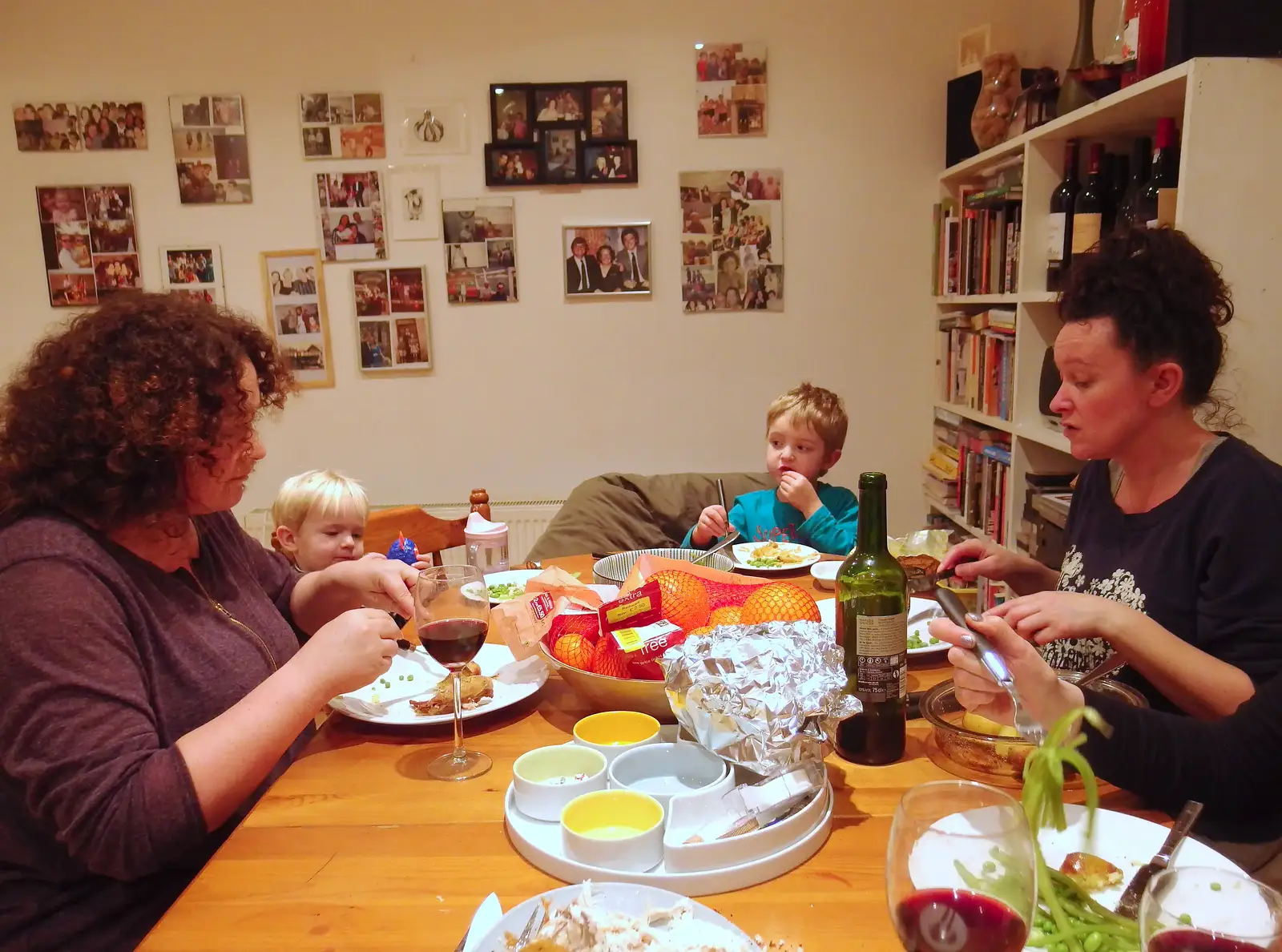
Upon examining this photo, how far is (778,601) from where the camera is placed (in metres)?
1.18

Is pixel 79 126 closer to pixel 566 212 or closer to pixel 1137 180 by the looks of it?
pixel 566 212

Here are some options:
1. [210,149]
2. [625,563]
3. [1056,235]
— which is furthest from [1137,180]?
[210,149]

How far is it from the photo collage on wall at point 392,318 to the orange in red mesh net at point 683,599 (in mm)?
2388

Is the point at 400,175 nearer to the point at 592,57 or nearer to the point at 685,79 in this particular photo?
the point at 592,57

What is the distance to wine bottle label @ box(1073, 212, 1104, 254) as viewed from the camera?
236cm

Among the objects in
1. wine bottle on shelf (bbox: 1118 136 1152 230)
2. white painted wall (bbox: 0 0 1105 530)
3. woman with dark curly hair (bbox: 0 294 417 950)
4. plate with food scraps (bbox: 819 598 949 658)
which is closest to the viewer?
woman with dark curly hair (bbox: 0 294 417 950)

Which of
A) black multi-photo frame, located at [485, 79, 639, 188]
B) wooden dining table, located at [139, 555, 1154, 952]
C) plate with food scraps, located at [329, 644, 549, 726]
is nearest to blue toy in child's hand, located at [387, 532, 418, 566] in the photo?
plate with food scraps, located at [329, 644, 549, 726]

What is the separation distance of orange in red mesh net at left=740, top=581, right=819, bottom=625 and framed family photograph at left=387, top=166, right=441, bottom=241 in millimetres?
2567

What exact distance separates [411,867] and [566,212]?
2811mm

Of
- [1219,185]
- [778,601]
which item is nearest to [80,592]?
[778,601]

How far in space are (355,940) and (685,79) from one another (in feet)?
10.3

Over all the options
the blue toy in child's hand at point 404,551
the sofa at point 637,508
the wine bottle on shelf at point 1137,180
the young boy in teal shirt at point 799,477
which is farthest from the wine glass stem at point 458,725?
the wine bottle on shelf at point 1137,180

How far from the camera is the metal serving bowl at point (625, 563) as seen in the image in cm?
162

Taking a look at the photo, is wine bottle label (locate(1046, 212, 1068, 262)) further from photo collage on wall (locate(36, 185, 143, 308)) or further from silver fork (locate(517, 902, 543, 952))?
photo collage on wall (locate(36, 185, 143, 308))
